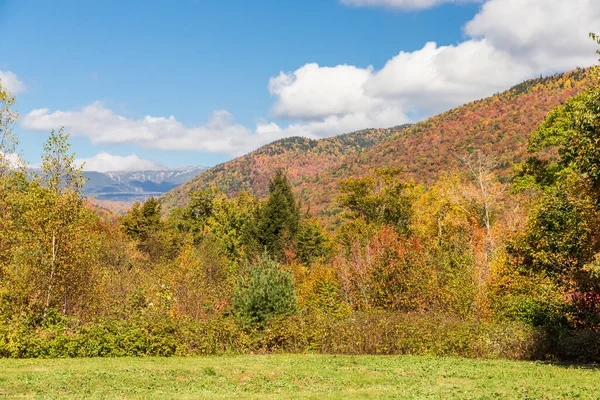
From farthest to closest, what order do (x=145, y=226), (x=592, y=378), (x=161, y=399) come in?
A: (x=145, y=226) → (x=592, y=378) → (x=161, y=399)

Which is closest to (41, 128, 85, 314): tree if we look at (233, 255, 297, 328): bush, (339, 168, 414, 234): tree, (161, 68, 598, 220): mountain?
(233, 255, 297, 328): bush

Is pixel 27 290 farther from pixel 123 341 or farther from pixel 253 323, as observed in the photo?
pixel 253 323

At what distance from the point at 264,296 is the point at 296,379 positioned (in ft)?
26.2

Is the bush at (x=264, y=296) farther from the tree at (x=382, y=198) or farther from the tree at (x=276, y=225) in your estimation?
the tree at (x=382, y=198)

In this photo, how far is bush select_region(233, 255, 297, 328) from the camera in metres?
21.2

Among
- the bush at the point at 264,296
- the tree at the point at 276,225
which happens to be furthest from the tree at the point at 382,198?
the bush at the point at 264,296

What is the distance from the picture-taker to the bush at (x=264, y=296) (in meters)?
21.2

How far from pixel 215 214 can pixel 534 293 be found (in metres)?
48.0

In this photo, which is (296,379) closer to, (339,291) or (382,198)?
(339,291)

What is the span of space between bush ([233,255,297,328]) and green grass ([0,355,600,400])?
3.91 metres

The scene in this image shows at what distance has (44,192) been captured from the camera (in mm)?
19281

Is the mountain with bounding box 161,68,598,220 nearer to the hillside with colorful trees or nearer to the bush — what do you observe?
the hillside with colorful trees

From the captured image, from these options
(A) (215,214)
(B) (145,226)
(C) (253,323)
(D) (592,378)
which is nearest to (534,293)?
(D) (592,378)

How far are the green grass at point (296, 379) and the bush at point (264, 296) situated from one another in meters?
3.91
